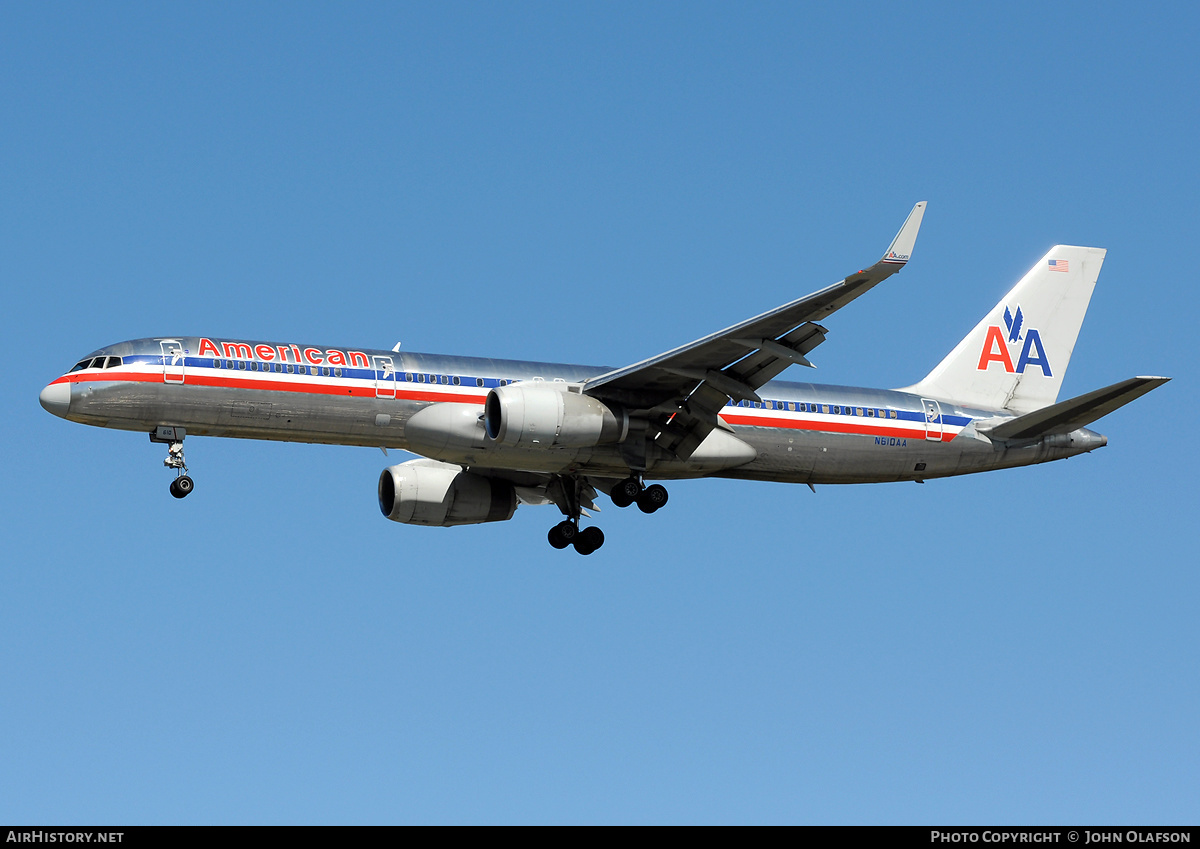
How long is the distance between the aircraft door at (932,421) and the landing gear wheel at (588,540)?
9104mm

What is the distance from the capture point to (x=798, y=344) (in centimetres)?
3438

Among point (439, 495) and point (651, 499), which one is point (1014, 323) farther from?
point (439, 495)

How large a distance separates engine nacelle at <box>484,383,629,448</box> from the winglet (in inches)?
341

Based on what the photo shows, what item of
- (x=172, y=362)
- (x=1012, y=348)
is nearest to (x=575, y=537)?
(x=172, y=362)

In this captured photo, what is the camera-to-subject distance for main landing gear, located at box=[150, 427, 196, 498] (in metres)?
36.2

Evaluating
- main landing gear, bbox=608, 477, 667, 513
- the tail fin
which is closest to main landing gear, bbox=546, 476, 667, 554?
main landing gear, bbox=608, 477, 667, 513

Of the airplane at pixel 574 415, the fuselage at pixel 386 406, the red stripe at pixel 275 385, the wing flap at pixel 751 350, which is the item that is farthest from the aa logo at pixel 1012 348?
the red stripe at pixel 275 385

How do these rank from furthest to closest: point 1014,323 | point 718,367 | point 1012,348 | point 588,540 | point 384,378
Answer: point 1014,323 → point 1012,348 → point 588,540 → point 384,378 → point 718,367

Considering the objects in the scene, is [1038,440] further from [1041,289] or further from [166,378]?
[166,378]

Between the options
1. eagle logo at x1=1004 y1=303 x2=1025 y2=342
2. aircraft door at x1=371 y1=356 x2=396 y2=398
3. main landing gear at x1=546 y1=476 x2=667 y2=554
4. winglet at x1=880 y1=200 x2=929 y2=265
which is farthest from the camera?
eagle logo at x1=1004 y1=303 x2=1025 y2=342

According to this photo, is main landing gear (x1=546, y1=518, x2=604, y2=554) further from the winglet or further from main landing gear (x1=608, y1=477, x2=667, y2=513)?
the winglet

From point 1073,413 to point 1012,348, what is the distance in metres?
5.89

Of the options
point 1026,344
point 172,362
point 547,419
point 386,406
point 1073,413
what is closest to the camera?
point 547,419

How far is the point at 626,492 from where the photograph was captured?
3838 centimetres
